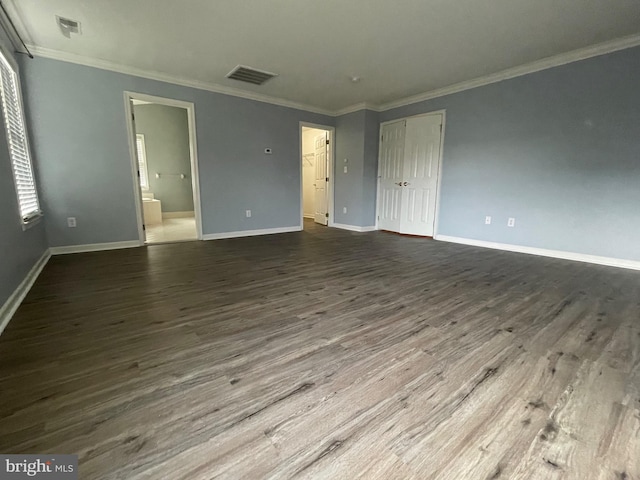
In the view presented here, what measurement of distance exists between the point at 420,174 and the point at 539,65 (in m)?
2.03

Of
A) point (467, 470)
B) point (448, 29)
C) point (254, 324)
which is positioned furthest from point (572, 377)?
point (448, 29)

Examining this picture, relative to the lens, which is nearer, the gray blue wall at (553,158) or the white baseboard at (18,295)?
the white baseboard at (18,295)

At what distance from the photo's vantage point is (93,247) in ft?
12.6

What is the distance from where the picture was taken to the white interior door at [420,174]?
4.77 m

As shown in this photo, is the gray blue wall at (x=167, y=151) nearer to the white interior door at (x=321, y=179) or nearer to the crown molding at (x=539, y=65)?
the white interior door at (x=321, y=179)

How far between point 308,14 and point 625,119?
3.53 metres

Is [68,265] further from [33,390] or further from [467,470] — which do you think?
[467,470]

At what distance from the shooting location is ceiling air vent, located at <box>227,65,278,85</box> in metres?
3.83

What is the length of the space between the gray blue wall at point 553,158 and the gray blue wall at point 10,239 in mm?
5182

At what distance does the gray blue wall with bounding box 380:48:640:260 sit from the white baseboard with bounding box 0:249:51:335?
5147 millimetres

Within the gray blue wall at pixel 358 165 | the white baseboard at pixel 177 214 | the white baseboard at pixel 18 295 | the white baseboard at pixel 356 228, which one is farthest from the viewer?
the white baseboard at pixel 177 214

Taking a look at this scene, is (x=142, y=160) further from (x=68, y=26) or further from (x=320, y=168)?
(x=68, y=26)
